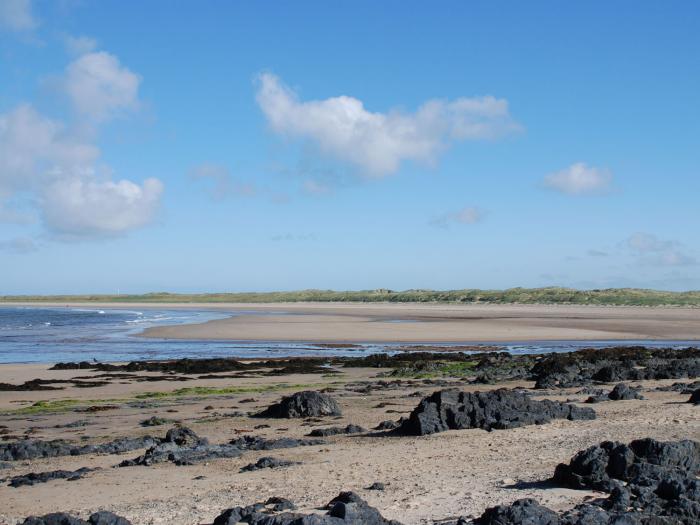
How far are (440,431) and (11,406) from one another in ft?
35.9

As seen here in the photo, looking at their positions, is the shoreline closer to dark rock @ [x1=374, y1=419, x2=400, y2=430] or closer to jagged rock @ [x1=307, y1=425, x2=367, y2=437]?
dark rock @ [x1=374, y1=419, x2=400, y2=430]

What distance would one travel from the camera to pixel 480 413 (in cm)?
1208

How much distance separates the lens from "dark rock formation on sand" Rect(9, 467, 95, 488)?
9.34 metres

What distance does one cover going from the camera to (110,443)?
11773 mm

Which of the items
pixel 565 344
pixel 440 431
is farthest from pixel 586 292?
pixel 440 431

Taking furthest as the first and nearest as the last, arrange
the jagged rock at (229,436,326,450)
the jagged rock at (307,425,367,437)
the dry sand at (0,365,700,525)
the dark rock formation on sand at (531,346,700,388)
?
the dark rock formation on sand at (531,346,700,388) → the jagged rock at (307,425,367,437) → the jagged rock at (229,436,326,450) → the dry sand at (0,365,700,525)

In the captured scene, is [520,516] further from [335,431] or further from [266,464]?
[335,431]

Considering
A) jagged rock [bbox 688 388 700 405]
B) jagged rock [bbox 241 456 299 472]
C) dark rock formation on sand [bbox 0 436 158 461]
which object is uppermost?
jagged rock [bbox 688 388 700 405]

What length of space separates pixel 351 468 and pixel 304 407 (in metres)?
4.83

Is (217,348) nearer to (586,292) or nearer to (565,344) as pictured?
(565,344)

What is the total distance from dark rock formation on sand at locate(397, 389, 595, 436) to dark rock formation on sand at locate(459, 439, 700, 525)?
11.6ft

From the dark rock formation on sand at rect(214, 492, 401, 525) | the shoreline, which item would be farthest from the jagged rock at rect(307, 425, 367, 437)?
the shoreline

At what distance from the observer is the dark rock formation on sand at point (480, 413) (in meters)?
11.8

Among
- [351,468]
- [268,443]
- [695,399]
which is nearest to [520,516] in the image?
[351,468]
